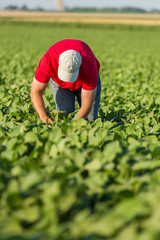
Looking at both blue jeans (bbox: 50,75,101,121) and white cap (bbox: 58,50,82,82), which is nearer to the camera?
white cap (bbox: 58,50,82,82)

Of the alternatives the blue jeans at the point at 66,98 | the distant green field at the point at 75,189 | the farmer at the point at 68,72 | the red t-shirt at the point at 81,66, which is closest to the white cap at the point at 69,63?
the farmer at the point at 68,72

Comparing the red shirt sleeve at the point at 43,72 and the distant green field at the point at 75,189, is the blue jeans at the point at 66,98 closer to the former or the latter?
the red shirt sleeve at the point at 43,72

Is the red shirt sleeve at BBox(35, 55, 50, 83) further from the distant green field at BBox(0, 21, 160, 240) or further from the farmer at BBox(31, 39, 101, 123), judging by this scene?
the distant green field at BBox(0, 21, 160, 240)

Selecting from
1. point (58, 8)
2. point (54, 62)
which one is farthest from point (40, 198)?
point (58, 8)

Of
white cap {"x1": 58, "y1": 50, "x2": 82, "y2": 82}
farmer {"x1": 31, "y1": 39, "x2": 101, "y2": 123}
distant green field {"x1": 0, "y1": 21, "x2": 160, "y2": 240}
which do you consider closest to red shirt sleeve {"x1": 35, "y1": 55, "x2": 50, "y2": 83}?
farmer {"x1": 31, "y1": 39, "x2": 101, "y2": 123}

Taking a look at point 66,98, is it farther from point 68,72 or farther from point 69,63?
point 69,63

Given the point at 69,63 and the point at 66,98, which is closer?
the point at 69,63

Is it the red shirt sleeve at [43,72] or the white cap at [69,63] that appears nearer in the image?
the white cap at [69,63]

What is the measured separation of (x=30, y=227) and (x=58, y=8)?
13016 cm

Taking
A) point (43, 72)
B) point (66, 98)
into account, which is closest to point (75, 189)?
point (43, 72)

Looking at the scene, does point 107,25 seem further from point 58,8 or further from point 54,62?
point 58,8

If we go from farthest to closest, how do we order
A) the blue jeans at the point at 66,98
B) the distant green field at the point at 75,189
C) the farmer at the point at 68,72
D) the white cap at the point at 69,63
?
the blue jeans at the point at 66,98 → the farmer at the point at 68,72 → the white cap at the point at 69,63 → the distant green field at the point at 75,189

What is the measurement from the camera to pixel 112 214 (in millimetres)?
1407

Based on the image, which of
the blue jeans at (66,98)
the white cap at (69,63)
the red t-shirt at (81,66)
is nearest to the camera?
the white cap at (69,63)
